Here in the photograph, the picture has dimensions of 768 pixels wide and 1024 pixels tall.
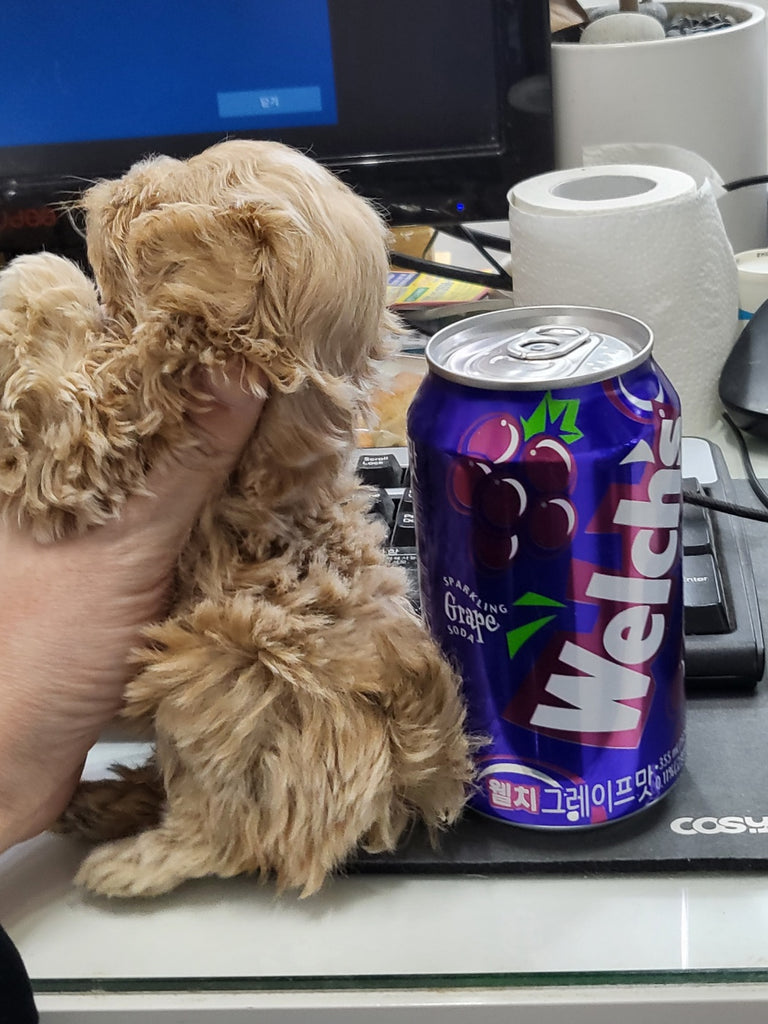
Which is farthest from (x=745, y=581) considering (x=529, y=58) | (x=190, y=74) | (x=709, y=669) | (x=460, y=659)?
(x=190, y=74)

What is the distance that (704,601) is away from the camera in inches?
Result: 17.3

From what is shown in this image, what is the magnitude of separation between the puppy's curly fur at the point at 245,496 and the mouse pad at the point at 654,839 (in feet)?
0.05

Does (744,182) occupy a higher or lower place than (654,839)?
higher

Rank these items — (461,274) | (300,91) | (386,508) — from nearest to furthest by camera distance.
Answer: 1. (386,508)
2. (300,91)
3. (461,274)

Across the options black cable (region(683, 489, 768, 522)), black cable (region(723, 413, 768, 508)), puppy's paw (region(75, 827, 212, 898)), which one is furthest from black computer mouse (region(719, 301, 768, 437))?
puppy's paw (region(75, 827, 212, 898))

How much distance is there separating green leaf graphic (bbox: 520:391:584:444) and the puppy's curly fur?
0.20 ft

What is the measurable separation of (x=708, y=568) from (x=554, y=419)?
0.19 metres

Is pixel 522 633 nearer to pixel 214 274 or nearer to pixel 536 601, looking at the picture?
pixel 536 601

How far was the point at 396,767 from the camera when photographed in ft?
1.13

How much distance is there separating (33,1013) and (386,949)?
112 mm

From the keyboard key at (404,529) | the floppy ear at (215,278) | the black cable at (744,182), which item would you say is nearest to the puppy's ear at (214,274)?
the floppy ear at (215,278)

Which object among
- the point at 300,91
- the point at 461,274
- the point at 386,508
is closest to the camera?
the point at 386,508

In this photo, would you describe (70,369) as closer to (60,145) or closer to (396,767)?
(396,767)

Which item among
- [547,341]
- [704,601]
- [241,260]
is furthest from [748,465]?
[241,260]
